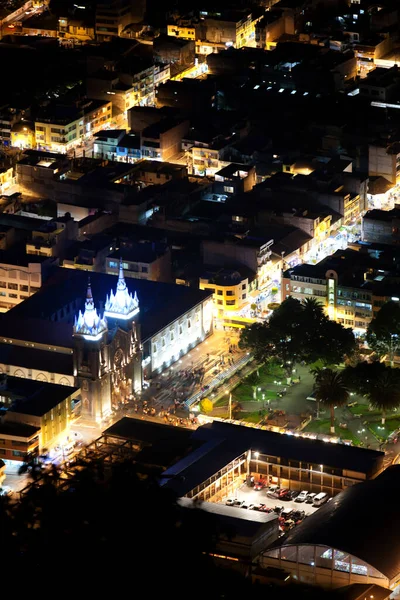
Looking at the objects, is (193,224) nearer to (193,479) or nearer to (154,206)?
(154,206)

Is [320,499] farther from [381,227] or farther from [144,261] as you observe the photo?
[381,227]

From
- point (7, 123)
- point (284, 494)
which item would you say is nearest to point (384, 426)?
point (284, 494)

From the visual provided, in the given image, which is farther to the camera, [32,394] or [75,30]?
[75,30]

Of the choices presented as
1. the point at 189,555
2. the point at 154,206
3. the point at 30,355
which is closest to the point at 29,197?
the point at 154,206

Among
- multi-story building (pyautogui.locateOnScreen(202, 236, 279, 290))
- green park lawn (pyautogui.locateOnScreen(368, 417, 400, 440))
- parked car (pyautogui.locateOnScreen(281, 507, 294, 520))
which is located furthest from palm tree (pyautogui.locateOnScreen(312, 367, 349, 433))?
multi-story building (pyautogui.locateOnScreen(202, 236, 279, 290))

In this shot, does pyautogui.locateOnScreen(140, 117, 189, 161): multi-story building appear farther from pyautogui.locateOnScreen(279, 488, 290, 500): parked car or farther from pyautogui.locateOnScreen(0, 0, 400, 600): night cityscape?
pyautogui.locateOnScreen(279, 488, 290, 500): parked car
